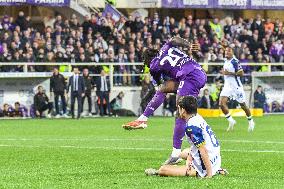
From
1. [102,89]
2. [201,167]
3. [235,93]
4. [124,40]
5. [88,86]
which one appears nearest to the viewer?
[201,167]

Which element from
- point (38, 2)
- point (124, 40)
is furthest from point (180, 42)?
point (38, 2)

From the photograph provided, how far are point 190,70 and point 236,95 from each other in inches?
553

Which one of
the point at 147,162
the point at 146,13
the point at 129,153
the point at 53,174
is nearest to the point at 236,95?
the point at 129,153

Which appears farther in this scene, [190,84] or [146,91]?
[146,91]

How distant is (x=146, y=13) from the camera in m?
50.4

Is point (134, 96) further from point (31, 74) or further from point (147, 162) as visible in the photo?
point (147, 162)

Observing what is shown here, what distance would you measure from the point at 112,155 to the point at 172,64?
338 cm

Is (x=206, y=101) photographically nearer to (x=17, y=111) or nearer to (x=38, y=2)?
(x=17, y=111)

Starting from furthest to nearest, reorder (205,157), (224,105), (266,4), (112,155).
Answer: (266,4), (224,105), (112,155), (205,157)

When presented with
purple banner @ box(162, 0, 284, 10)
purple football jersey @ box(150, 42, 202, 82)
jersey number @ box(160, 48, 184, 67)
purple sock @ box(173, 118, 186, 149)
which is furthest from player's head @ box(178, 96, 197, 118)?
purple banner @ box(162, 0, 284, 10)

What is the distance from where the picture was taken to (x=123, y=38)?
1730 inches

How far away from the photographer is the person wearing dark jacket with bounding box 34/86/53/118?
40094mm

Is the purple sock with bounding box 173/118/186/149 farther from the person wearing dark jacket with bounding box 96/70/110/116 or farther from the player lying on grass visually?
the person wearing dark jacket with bounding box 96/70/110/116

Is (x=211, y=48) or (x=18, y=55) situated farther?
(x=211, y=48)
